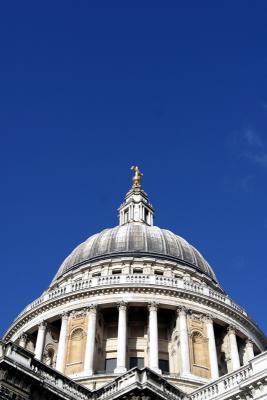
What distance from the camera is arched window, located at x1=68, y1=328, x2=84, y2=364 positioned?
36.8 meters

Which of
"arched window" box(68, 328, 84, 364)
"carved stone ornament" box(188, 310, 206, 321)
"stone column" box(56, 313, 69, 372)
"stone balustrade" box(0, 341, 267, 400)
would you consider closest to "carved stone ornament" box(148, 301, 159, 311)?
"carved stone ornament" box(188, 310, 206, 321)

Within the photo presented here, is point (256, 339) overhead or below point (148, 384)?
overhead

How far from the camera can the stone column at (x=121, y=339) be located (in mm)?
34594

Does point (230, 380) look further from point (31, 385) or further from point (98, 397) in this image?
point (31, 385)

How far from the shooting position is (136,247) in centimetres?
4575

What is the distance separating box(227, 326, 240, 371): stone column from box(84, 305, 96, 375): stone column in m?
8.85

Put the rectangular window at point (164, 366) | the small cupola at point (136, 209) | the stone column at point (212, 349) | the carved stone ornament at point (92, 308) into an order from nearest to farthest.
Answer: the stone column at point (212, 349), the rectangular window at point (164, 366), the carved stone ornament at point (92, 308), the small cupola at point (136, 209)

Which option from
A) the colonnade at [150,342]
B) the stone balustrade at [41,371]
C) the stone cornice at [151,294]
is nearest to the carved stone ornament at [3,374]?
the stone balustrade at [41,371]

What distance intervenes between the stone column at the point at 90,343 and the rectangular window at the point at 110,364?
1.58 meters

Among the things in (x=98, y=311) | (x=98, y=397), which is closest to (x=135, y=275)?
(x=98, y=311)

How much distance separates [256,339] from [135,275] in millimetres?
10029

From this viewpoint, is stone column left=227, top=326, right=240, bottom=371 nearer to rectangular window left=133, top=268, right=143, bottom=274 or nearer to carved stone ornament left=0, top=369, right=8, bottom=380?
rectangular window left=133, top=268, right=143, bottom=274

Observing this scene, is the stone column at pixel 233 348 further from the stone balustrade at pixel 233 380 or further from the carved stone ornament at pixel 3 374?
the carved stone ornament at pixel 3 374

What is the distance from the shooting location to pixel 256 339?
42375 mm
